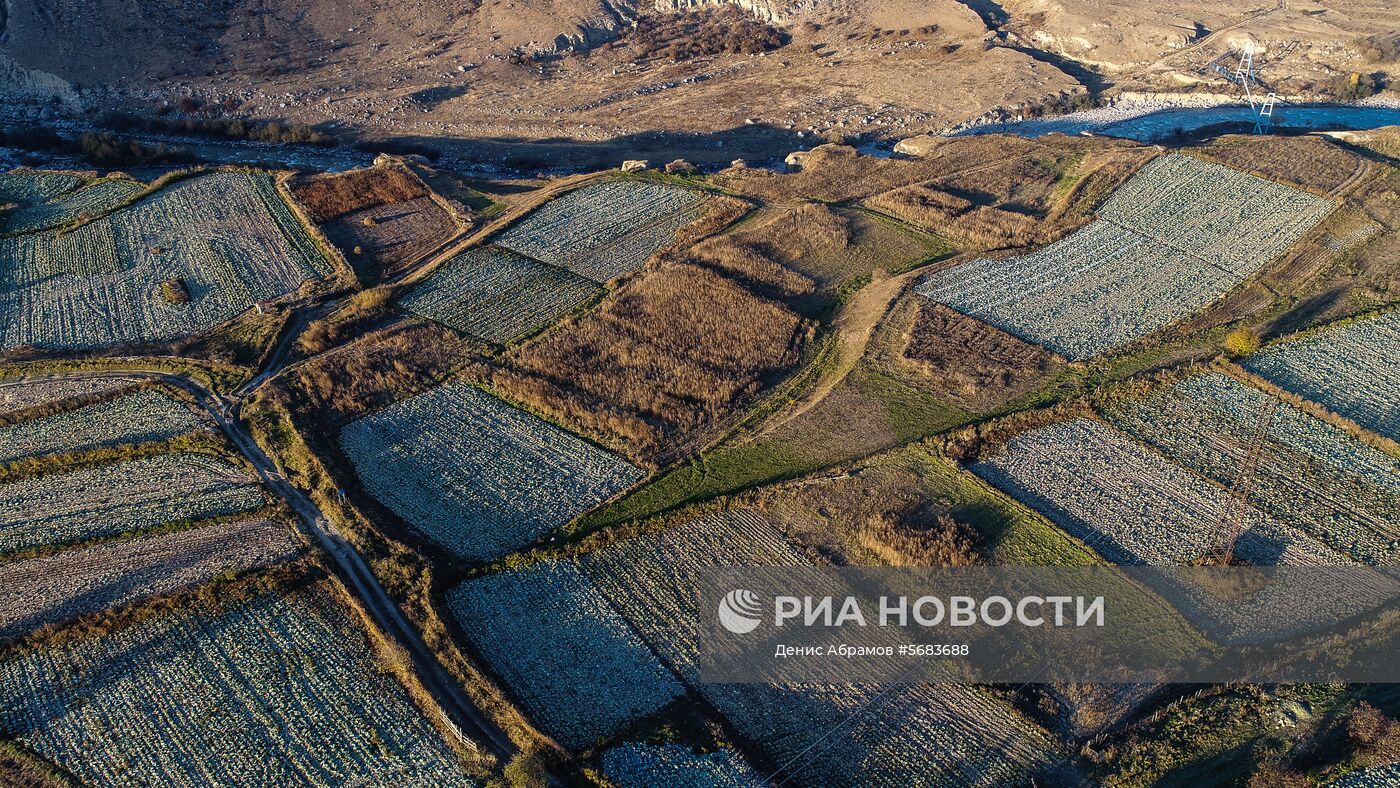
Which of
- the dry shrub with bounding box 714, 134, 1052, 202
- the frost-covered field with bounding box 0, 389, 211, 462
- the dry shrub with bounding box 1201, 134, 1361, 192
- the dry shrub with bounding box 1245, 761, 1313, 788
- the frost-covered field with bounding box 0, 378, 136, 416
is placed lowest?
the dry shrub with bounding box 1245, 761, 1313, 788

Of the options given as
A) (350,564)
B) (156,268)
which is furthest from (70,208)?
(350,564)

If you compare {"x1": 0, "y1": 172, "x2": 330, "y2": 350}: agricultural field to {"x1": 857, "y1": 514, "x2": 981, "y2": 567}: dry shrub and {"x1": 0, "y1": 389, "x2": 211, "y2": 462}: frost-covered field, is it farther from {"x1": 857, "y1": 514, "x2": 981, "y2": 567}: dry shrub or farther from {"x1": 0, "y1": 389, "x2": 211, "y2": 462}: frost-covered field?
{"x1": 857, "y1": 514, "x2": 981, "y2": 567}: dry shrub

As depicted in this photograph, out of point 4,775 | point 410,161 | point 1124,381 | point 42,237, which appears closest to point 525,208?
point 410,161

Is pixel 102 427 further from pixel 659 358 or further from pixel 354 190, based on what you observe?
pixel 354 190

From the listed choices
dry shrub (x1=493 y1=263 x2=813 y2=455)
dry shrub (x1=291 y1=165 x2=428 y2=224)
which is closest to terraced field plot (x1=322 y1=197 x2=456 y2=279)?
dry shrub (x1=291 y1=165 x2=428 y2=224)

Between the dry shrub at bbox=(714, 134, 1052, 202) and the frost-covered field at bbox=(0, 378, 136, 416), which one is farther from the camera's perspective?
the dry shrub at bbox=(714, 134, 1052, 202)

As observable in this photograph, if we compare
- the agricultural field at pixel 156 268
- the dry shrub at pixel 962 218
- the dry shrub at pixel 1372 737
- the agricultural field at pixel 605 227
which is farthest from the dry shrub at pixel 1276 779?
the agricultural field at pixel 156 268

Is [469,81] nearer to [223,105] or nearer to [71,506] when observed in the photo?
[223,105]
